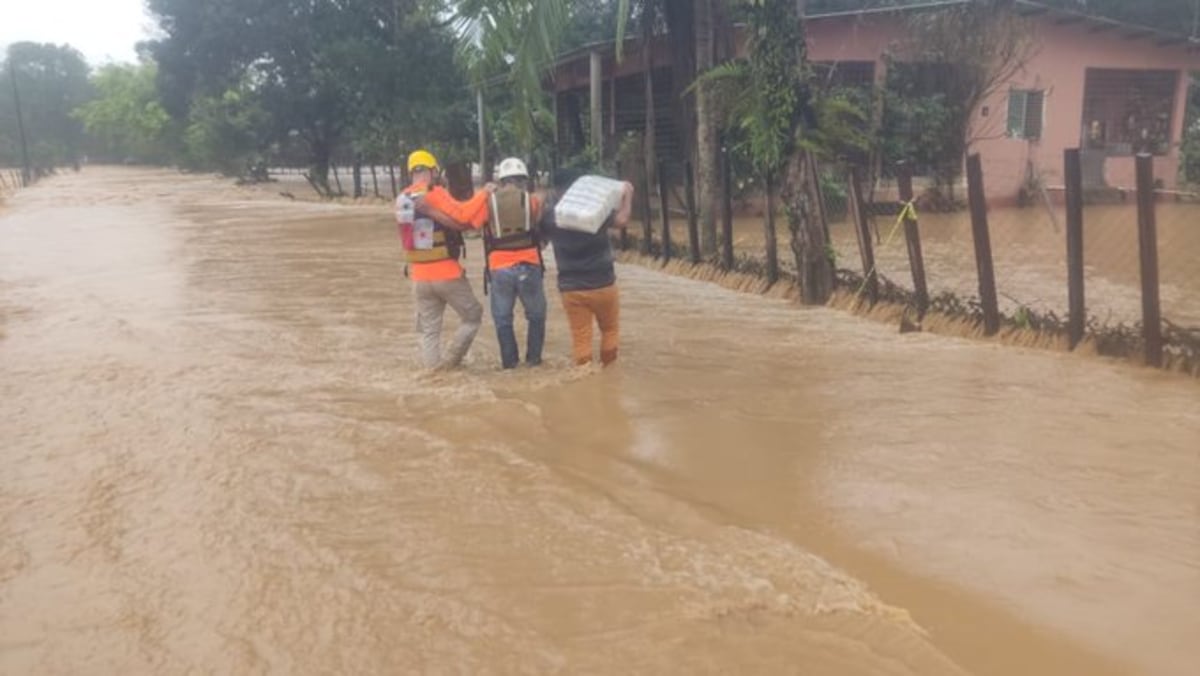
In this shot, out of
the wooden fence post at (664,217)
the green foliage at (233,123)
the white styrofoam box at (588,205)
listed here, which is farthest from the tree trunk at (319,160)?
the white styrofoam box at (588,205)

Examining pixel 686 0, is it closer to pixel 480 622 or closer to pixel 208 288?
pixel 208 288

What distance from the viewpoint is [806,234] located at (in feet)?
32.1

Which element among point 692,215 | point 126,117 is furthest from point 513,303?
point 126,117

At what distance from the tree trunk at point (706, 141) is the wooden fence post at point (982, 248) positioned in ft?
16.2

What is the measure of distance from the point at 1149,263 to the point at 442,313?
4.88 m

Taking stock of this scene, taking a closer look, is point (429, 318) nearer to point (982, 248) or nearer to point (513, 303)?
point (513, 303)

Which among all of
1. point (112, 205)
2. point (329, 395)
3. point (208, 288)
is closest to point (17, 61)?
point (112, 205)

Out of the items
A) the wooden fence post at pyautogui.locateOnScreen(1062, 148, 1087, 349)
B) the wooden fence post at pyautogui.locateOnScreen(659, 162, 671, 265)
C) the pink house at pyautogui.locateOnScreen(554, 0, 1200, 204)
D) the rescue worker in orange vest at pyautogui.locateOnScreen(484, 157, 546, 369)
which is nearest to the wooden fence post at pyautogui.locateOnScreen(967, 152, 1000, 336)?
the wooden fence post at pyautogui.locateOnScreen(1062, 148, 1087, 349)

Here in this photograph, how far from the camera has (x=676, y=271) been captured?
1300cm

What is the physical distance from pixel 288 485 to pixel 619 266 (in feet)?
30.4

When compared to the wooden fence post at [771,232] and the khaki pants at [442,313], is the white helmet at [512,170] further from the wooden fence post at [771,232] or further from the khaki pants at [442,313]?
the wooden fence post at [771,232]

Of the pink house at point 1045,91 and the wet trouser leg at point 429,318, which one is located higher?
the pink house at point 1045,91

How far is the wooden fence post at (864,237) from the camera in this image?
924cm

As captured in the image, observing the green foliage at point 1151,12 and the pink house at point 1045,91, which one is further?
the green foliage at point 1151,12
